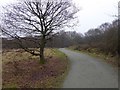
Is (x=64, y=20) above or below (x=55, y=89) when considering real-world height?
above

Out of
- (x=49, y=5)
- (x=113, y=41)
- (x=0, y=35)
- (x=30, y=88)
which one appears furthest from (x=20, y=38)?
(x=30, y=88)

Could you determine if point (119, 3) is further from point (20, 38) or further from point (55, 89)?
point (55, 89)

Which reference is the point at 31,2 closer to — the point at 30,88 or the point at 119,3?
the point at 119,3

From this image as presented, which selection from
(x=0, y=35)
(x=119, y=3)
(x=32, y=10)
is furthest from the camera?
(x=32, y=10)

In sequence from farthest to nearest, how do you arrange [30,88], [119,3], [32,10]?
[32,10] → [119,3] → [30,88]

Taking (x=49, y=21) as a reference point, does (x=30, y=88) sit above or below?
below

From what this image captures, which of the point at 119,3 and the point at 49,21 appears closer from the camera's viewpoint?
the point at 119,3

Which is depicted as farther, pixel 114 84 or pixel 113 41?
pixel 113 41

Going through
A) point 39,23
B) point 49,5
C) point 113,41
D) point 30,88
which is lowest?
point 30,88

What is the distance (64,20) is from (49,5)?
2.52m

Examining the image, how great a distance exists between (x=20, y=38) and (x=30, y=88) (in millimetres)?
14901

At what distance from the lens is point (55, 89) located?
13242 mm

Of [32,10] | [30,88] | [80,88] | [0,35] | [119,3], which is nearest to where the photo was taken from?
[80,88]

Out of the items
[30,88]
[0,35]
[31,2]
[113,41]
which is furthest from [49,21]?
[30,88]
